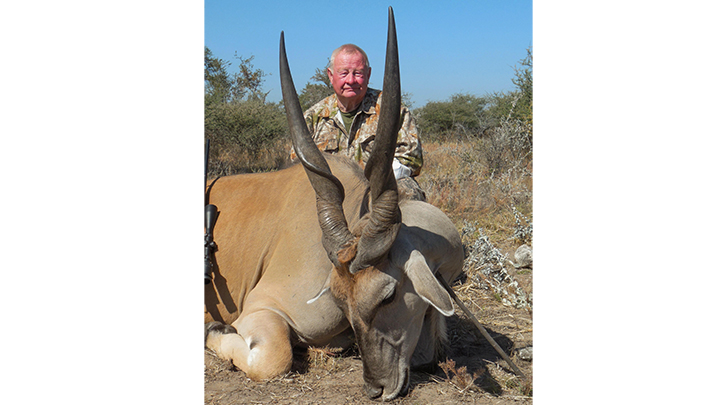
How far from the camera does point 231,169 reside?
9711 millimetres

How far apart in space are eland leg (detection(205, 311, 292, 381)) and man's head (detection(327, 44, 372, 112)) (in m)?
2.13

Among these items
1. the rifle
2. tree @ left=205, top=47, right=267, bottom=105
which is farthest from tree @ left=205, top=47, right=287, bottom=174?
the rifle

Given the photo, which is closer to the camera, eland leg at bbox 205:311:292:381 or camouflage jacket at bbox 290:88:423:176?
eland leg at bbox 205:311:292:381

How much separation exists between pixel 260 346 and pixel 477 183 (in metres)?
4.87

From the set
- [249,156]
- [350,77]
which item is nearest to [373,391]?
[350,77]

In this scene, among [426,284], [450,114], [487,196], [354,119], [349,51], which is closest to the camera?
[426,284]

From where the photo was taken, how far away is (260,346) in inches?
122

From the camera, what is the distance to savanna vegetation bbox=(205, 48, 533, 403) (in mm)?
3736

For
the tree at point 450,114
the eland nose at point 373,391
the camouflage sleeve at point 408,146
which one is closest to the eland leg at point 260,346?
the eland nose at point 373,391

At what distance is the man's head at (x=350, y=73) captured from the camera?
4.58 metres

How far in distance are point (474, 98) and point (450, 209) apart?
17.8 metres

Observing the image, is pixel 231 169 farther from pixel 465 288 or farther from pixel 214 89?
pixel 465 288

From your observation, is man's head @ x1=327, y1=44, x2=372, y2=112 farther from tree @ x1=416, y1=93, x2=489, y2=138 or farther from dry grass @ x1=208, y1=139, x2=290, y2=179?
tree @ x1=416, y1=93, x2=489, y2=138

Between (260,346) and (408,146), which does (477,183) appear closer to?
(408,146)
